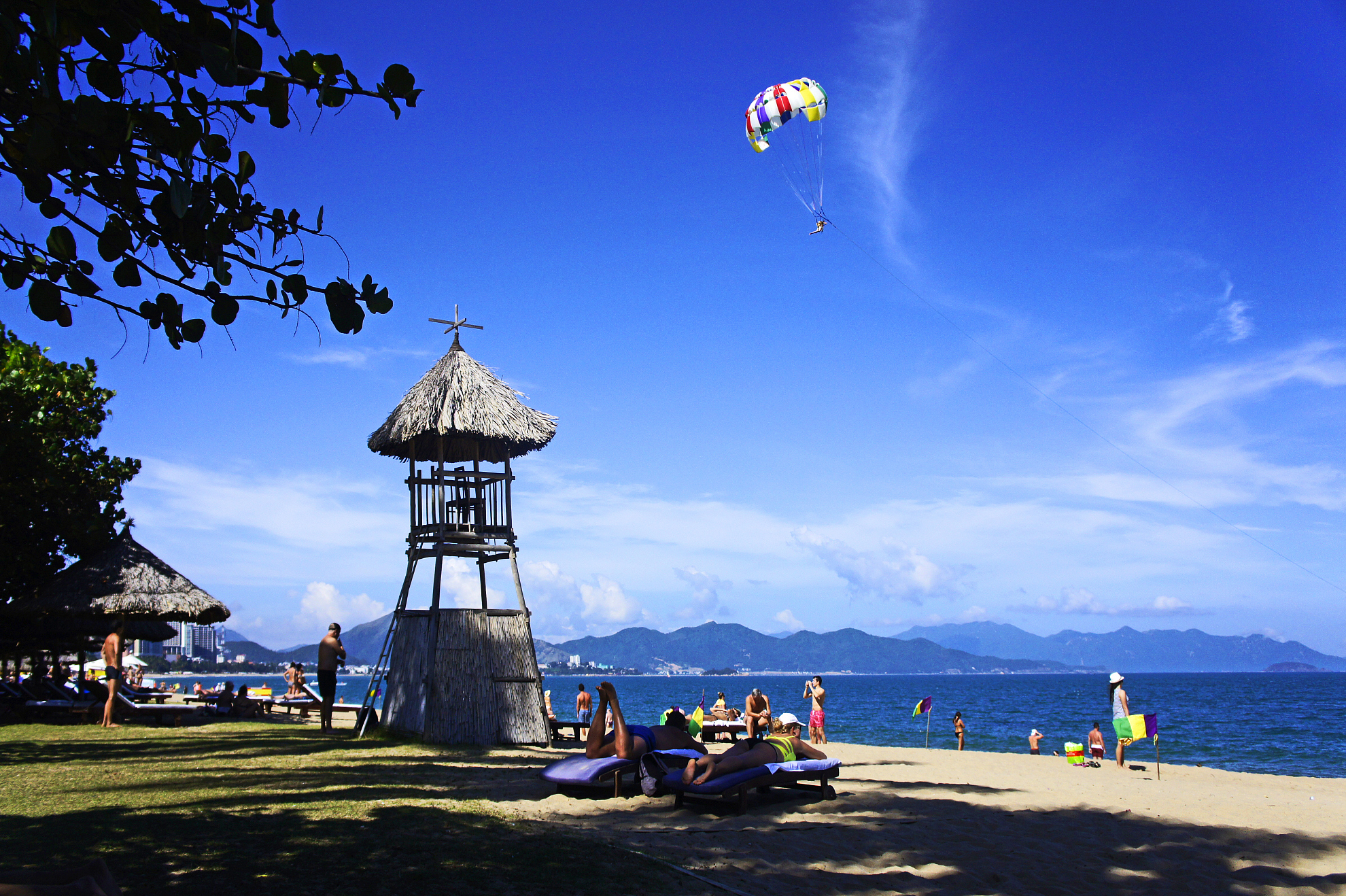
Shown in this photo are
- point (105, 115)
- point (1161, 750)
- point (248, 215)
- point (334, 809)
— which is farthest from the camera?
point (1161, 750)

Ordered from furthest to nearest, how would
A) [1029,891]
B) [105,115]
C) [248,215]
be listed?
1. [1029,891]
2. [248,215]
3. [105,115]

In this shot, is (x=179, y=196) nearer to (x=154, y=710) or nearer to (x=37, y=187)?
(x=37, y=187)

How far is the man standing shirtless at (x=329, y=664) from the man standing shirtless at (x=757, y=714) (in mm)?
7112

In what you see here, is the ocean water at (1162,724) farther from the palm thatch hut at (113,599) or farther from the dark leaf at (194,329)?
the dark leaf at (194,329)

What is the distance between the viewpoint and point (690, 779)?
8.73 meters

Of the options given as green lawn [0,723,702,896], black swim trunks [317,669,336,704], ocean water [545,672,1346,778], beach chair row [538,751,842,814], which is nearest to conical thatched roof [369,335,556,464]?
black swim trunks [317,669,336,704]

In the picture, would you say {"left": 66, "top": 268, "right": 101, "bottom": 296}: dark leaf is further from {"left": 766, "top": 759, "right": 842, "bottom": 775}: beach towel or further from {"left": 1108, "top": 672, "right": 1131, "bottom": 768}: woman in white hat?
{"left": 1108, "top": 672, "right": 1131, "bottom": 768}: woman in white hat

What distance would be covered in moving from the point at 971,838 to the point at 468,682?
8284 millimetres

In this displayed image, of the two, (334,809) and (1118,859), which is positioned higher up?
(334,809)

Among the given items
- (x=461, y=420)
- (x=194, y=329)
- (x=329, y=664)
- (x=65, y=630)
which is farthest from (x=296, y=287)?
(x=65, y=630)

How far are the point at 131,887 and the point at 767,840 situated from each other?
4.66 metres

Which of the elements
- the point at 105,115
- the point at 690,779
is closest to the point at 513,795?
the point at 690,779

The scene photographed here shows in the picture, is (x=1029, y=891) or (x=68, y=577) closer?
(x=1029, y=891)

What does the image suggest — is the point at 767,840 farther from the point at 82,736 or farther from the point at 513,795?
the point at 82,736
